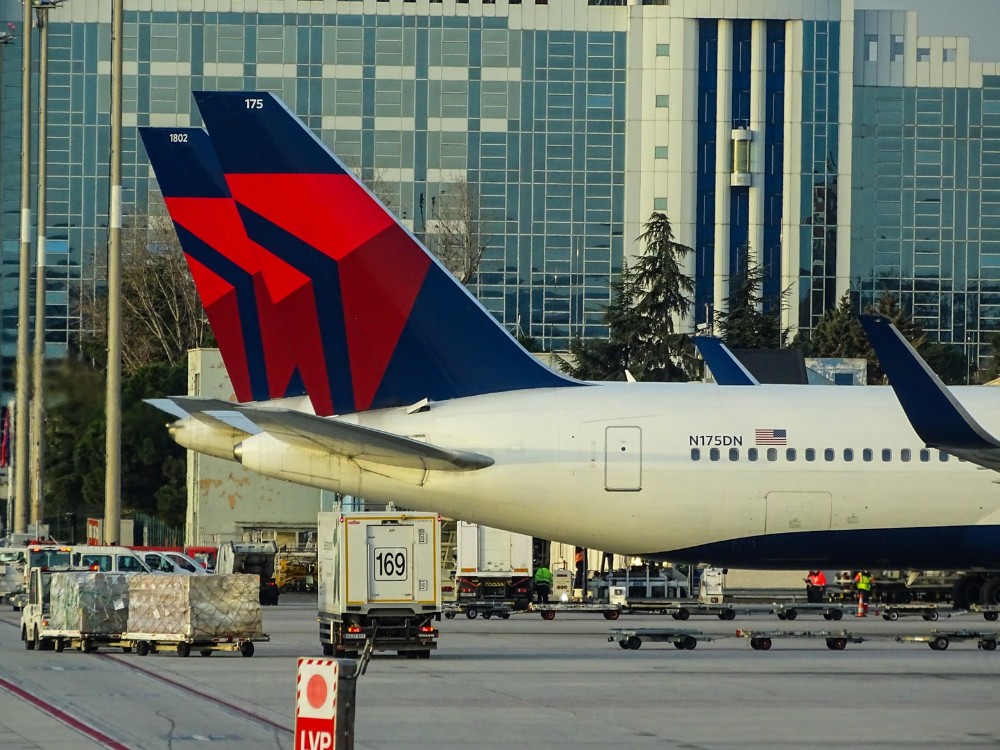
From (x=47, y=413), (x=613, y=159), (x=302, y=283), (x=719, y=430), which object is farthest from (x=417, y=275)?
(x=613, y=159)

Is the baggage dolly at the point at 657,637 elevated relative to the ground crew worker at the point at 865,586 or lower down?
elevated

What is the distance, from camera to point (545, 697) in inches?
906

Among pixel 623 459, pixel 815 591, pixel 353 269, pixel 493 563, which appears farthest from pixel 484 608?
pixel 815 591

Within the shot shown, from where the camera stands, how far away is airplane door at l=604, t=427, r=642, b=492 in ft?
106

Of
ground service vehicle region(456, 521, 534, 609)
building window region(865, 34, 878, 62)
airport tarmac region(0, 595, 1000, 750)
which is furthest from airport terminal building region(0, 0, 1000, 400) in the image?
airport tarmac region(0, 595, 1000, 750)

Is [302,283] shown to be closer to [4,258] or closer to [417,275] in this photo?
[417,275]

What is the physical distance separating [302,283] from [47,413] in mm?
35283

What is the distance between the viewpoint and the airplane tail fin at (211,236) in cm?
3706

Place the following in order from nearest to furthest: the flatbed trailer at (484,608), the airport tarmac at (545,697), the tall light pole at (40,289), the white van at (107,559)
→ 1. the airport tarmac at (545,697)
2. the flatbed trailer at (484,608)
3. the white van at (107,559)
4. the tall light pole at (40,289)

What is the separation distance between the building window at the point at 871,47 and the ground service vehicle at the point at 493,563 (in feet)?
258

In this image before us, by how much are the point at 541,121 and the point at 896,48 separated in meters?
24.0

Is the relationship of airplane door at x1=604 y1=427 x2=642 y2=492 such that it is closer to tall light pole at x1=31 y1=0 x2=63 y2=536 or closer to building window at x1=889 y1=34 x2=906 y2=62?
tall light pole at x1=31 y1=0 x2=63 y2=536

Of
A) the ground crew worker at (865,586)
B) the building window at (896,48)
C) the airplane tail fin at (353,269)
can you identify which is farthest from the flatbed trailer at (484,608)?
the building window at (896,48)

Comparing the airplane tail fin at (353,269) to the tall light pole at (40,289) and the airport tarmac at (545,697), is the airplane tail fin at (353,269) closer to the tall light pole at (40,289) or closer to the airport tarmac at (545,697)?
the airport tarmac at (545,697)
